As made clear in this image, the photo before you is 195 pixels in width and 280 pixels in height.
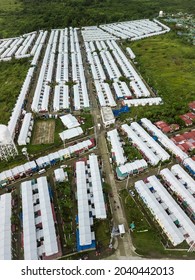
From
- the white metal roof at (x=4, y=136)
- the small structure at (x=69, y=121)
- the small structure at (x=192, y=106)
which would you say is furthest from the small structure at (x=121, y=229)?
the small structure at (x=192, y=106)

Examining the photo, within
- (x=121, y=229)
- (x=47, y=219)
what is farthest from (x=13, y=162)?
(x=121, y=229)

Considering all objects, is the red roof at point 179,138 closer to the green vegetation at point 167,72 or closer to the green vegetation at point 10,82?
the green vegetation at point 167,72

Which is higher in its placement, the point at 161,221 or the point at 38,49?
the point at 38,49

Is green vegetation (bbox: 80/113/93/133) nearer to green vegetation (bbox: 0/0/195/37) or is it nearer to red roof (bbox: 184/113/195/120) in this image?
red roof (bbox: 184/113/195/120)

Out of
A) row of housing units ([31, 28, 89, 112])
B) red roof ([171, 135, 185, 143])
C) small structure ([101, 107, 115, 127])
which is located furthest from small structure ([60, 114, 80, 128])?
red roof ([171, 135, 185, 143])

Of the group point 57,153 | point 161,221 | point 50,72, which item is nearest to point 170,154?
point 161,221

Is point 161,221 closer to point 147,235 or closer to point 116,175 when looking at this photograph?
Result: point 147,235
